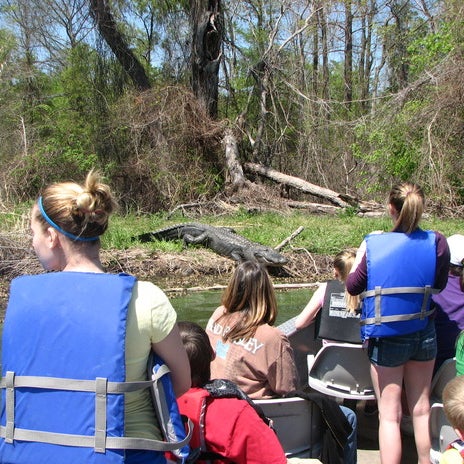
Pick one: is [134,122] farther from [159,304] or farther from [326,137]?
[159,304]

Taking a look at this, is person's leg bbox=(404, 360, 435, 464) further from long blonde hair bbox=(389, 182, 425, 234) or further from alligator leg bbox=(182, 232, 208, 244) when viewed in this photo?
alligator leg bbox=(182, 232, 208, 244)

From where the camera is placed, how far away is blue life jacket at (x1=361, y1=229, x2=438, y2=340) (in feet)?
10.3

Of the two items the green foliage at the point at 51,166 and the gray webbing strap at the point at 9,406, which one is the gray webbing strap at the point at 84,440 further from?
the green foliage at the point at 51,166

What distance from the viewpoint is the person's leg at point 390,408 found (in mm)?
3215

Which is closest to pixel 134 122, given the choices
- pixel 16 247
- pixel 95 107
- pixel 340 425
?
pixel 95 107

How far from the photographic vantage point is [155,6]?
846 inches

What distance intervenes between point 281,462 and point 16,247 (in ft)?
29.1

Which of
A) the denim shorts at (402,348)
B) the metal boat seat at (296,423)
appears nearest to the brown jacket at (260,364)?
the metal boat seat at (296,423)

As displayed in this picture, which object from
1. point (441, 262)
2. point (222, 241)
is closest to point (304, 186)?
point (222, 241)

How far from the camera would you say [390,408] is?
3234mm

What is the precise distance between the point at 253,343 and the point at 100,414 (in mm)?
1264

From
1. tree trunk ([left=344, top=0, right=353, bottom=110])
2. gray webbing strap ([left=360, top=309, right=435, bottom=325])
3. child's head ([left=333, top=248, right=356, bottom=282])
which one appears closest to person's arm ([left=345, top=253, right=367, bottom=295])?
gray webbing strap ([left=360, top=309, right=435, bottom=325])

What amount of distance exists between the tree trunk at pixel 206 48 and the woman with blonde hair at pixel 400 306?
53.3ft

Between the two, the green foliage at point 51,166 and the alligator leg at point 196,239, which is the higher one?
the green foliage at point 51,166
